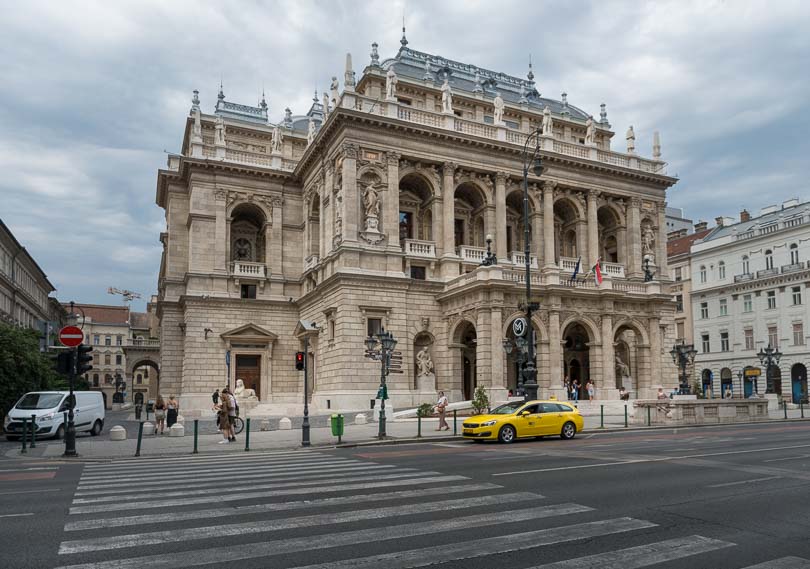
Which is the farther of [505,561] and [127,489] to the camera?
[127,489]

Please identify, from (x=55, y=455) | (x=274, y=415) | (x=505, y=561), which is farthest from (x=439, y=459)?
(x=274, y=415)

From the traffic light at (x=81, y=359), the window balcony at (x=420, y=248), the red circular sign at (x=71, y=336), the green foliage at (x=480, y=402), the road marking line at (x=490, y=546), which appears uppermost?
the window balcony at (x=420, y=248)

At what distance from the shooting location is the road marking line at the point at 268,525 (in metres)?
8.39

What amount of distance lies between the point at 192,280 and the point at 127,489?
35021 mm

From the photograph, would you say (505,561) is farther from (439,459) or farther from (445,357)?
(445,357)

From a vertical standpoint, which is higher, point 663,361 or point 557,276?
point 557,276

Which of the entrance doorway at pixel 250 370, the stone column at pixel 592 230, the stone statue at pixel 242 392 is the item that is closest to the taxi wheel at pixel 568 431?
the stone statue at pixel 242 392

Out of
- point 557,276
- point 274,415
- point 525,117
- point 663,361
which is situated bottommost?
point 274,415

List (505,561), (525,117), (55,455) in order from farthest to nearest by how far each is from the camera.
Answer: (525,117) < (55,455) < (505,561)

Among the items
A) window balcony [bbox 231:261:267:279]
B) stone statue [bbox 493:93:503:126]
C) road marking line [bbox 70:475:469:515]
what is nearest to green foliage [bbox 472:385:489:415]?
window balcony [bbox 231:261:267:279]

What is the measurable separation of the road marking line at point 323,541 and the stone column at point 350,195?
32.0 metres

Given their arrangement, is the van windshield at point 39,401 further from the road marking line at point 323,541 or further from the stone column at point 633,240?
the stone column at point 633,240

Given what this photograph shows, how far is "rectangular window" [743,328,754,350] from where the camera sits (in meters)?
66.2

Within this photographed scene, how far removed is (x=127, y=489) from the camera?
12.9 meters
